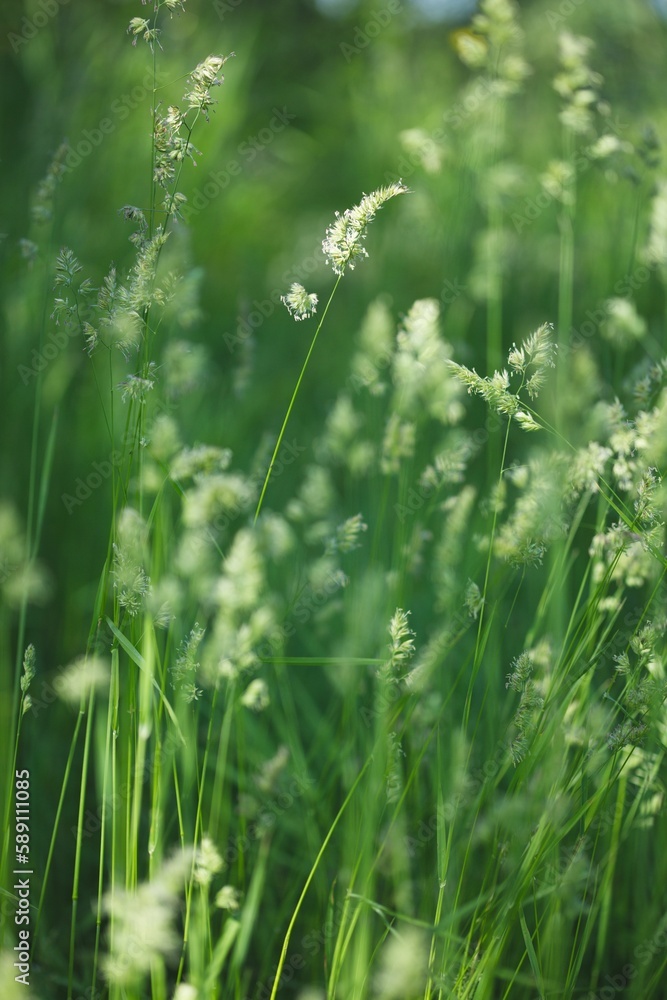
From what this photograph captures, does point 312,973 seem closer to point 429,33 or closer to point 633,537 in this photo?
point 633,537

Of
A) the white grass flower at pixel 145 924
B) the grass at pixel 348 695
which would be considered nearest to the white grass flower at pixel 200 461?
the grass at pixel 348 695

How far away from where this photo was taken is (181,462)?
4.02 ft

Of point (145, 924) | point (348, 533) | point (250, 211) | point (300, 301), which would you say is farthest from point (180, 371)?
point (250, 211)

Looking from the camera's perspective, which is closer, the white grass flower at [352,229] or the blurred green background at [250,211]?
the white grass flower at [352,229]

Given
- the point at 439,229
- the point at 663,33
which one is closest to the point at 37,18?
the point at 439,229

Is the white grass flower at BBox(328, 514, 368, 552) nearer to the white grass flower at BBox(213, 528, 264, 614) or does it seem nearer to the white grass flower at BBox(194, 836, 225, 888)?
the white grass flower at BBox(213, 528, 264, 614)

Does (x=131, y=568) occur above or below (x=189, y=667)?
above

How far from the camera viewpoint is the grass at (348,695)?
974mm

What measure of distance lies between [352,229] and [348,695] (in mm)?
734

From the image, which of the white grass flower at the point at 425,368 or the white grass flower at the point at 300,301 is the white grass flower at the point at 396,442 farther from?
the white grass flower at the point at 300,301

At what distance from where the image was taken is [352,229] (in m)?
0.95

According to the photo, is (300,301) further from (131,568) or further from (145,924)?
(145,924)

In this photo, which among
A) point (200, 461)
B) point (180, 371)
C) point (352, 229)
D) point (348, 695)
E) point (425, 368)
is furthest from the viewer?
point (180, 371)

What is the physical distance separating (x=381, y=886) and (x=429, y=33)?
9983 mm
